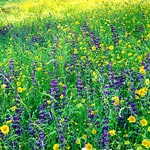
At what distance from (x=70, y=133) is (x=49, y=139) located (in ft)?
0.62

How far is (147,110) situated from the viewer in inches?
123

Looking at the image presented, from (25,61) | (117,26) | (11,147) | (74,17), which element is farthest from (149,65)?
(74,17)

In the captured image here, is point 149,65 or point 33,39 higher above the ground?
point 33,39

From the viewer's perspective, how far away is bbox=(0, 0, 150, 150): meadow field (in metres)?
3.00

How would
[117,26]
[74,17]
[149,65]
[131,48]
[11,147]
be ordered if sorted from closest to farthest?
[11,147], [149,65], [131,48], [117,26], [74,17]

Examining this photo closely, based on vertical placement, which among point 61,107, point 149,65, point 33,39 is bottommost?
point 61,107

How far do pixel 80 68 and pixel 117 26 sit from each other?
245 cm

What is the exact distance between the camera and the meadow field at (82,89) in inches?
118

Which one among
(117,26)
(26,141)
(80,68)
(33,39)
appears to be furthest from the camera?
(33,39)

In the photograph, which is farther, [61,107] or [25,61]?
[25,61]

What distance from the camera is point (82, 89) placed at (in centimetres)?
391

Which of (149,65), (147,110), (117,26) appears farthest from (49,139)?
(117,26)

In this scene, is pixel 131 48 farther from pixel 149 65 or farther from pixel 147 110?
pixel 147 110

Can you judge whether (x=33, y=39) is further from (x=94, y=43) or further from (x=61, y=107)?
(x=61, y=107)
